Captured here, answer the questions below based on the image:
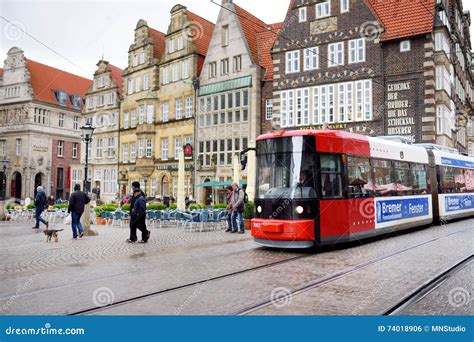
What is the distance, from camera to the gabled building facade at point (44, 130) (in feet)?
166

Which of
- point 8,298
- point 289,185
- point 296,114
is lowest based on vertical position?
point 8,298

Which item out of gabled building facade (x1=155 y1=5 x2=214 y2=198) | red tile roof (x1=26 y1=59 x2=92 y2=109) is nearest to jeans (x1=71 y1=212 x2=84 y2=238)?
gabled building facade (x1=155 y1=5 x2=214 y2=198)

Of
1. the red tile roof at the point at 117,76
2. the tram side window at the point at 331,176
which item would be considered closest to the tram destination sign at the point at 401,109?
the tram side window at the point at 331,176

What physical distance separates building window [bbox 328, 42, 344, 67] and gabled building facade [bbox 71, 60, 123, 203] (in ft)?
81.7

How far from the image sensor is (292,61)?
1350 inches

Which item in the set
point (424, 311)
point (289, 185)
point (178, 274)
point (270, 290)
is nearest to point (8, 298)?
point (178, 274)

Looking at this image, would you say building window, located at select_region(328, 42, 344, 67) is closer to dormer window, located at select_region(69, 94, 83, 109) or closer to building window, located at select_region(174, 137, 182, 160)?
building window, located at select_region(174, 137, 182, 160)

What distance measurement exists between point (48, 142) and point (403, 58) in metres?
42.4

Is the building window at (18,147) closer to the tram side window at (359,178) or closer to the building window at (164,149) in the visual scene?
the building window at (164,149)

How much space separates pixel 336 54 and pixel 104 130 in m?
27.8

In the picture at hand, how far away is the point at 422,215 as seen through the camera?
18.7m

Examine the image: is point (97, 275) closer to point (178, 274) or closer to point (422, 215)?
point (178, 274)

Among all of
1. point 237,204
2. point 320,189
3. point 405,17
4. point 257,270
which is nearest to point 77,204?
point 237,204

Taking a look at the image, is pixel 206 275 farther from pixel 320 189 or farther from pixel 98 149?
pixel 98 149
